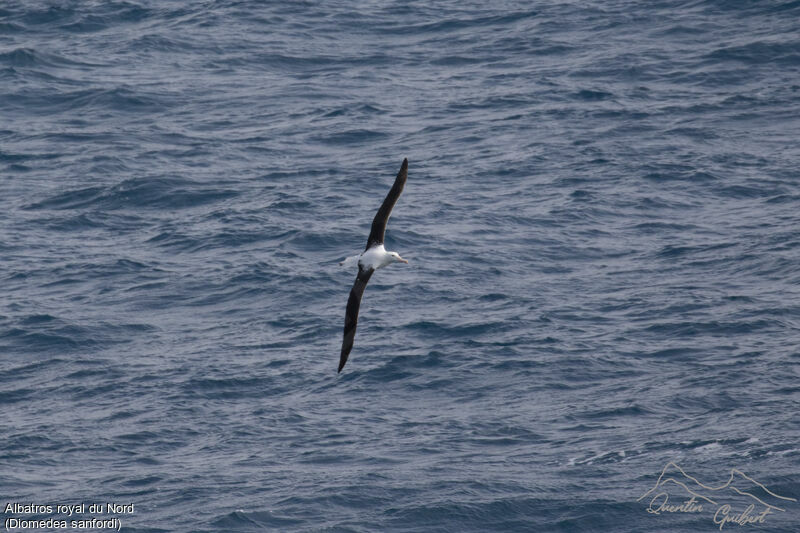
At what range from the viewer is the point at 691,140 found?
55125 millimetres

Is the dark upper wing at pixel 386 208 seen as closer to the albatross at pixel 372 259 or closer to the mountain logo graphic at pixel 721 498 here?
the albatross at pixel 372 259

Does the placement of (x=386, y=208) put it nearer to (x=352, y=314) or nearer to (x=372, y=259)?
(x=372, y=259)

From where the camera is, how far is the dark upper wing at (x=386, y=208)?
92.4 ft

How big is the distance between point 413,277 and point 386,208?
1797 cm

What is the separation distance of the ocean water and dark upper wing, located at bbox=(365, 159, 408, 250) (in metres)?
9.66

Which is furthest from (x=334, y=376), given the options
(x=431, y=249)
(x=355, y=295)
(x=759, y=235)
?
(x=759, y=235)

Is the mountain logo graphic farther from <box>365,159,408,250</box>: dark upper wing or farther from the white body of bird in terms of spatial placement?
<box>365,159,408,250</box>: dark upper wing

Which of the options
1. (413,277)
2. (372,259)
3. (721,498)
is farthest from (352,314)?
(413,277)

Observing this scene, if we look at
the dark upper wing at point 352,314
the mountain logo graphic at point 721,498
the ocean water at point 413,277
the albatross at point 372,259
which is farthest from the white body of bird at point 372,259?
the mountain logo graphic at point 721,498

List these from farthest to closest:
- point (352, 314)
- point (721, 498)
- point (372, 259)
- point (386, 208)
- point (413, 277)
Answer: point (413, 277) → point (721, 498) → point (372, 259) → point (386, 208) → point (352, 314)

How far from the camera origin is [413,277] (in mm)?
46688

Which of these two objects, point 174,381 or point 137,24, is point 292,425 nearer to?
point 174,381

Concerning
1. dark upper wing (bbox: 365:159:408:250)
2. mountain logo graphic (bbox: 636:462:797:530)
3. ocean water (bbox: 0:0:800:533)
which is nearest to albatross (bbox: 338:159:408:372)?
dark upper wing (bbox: 365:159:408:250)

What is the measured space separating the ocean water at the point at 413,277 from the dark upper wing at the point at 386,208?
966cm
